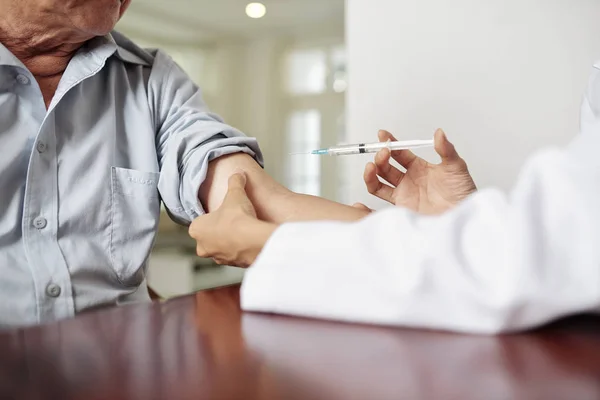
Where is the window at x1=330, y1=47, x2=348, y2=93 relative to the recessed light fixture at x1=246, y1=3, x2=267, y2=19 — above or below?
below

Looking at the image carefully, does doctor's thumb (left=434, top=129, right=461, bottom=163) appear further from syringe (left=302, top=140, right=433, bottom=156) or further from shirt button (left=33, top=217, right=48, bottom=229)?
shirt button (left=33, top=217, right=48, bottom=229)

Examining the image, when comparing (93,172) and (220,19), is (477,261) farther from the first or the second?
(220,19)

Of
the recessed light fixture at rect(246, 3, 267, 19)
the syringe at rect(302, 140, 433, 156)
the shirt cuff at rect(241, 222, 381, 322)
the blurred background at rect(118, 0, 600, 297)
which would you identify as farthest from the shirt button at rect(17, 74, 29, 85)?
the recessed light fixture at rect(246, 3, 267, 19)

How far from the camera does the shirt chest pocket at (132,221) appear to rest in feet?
3.21

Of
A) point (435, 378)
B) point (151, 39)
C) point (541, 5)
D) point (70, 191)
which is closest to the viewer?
point (435, 378)

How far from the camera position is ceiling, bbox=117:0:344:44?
12.9 ft

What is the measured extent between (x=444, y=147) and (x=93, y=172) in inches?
24.3

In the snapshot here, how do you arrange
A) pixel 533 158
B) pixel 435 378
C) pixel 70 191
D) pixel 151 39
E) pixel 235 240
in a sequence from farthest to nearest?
pixel 151 39
pixel 70 191
pixel 235 240
pixel 533 158
pixel 435 378

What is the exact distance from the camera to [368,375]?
36 centimetres

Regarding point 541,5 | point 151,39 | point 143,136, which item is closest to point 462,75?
point 541,5

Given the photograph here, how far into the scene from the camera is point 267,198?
91cm

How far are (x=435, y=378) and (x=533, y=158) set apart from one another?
0.22 meters

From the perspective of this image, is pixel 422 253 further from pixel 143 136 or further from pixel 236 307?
pixel 143 136

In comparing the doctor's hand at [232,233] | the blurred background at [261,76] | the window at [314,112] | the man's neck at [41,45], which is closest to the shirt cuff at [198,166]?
the doctor's hand at [232,233]
